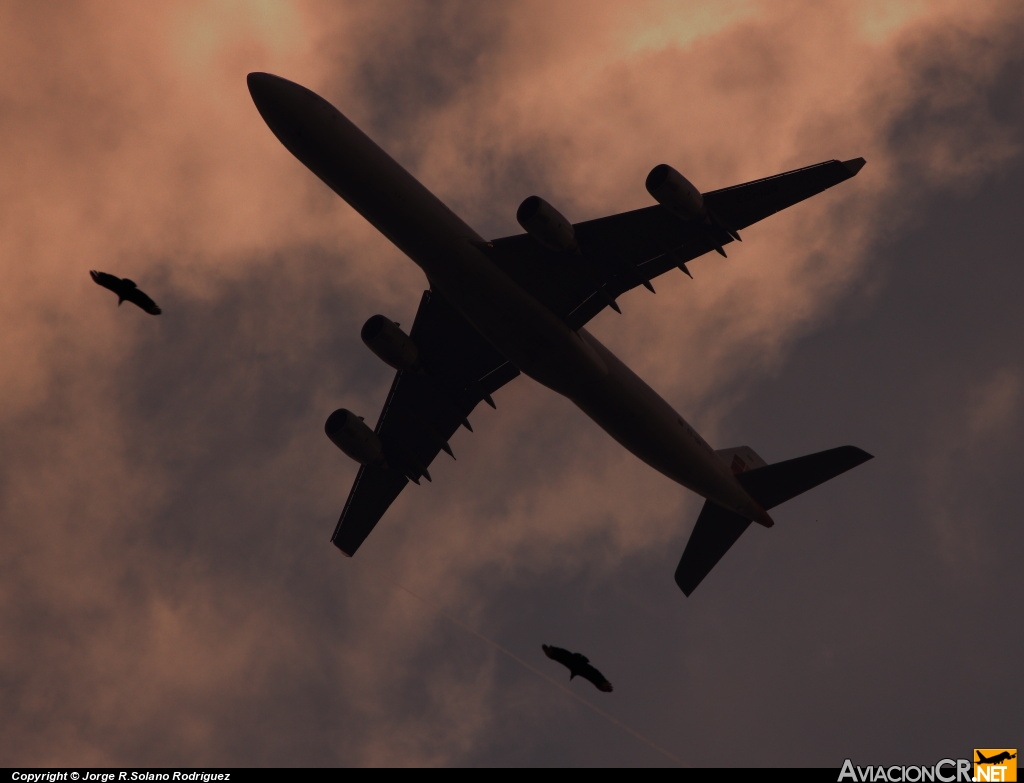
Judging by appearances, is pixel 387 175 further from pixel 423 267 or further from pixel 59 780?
pixel 59 780

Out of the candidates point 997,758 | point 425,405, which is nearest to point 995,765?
point 997,758

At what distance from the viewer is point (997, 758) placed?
30531 mm

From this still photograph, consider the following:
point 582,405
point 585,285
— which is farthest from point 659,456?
point 585,285

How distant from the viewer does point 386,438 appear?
4931cm

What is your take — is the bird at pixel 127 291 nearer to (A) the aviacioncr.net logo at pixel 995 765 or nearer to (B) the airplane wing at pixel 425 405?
(B) the airplane wing at pixel 425 405

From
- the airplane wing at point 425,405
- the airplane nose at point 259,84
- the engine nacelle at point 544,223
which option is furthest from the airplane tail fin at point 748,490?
the airplane nose at point 259,84

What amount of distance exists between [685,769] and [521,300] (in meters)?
20.4

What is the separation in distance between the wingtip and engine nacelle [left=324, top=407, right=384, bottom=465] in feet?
79.9

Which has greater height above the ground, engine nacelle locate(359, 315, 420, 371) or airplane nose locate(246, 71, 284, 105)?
airplane nose locate(246, 71, 284, 105)

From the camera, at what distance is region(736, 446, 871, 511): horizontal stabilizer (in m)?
44.0

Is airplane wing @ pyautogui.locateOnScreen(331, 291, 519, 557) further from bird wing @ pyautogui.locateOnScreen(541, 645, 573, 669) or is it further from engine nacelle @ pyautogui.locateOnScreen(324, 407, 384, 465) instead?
bird wing @ pyautogui.locateOnScreen(541, 645, 573, 669)

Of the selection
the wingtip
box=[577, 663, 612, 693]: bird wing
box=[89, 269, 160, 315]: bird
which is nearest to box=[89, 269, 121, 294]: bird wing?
box=[89, 269, 160, 315]: bird

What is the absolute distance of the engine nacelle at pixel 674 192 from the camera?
1452 inches

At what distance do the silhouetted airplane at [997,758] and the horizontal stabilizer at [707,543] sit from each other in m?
17.6
